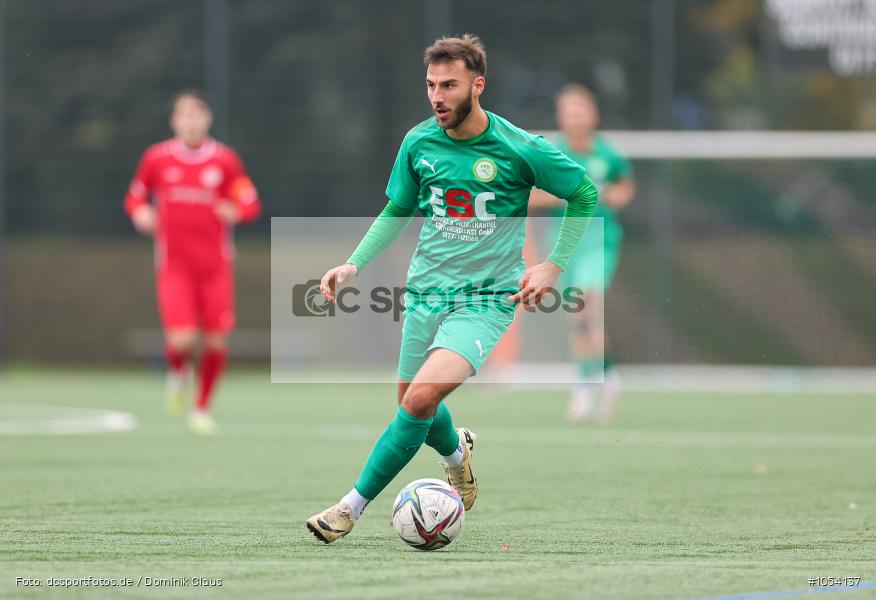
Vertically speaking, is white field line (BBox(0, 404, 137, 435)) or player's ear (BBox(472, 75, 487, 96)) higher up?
player's ear (BBox(472, 75, 487, 96))

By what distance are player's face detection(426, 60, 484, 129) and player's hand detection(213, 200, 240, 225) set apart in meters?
6.17

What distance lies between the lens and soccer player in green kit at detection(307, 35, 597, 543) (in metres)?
5.94

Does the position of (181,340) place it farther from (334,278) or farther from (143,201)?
(334,278)

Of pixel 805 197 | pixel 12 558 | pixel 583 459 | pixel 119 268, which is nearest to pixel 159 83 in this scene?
pixel 119 268

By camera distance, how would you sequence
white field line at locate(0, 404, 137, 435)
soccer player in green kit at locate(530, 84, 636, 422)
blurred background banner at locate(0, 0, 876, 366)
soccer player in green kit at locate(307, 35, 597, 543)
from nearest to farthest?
soccer player in green kit at locate(307, 35, 597, 543) < white field line at locate(0, 404, 137, 435) < soccer player in green kit at locate(530, 84, 636, 422) < blurred background banner at locate(0, 0, 876, 366)

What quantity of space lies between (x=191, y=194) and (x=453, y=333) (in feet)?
22.0

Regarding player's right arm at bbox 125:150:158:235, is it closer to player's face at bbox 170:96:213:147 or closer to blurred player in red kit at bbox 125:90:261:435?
blurred player in red kit at bbox 125:90:261:435

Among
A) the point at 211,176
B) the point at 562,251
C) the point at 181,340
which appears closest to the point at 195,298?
the point at 181,340

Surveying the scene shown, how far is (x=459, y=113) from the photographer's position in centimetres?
603

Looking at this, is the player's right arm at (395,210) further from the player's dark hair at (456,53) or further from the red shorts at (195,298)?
the red shorts at (195,298)

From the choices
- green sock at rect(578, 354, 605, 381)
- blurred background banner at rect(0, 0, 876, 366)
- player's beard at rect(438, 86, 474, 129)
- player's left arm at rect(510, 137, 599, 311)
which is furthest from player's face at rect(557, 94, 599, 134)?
player's beard at rect(438, 86, 474, 129)

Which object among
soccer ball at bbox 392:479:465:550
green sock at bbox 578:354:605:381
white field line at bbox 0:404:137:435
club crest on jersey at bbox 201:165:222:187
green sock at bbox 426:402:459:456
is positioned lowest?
white field line at bbox 0:404:137:435

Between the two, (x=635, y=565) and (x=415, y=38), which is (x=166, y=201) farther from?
(x=635, y=565)

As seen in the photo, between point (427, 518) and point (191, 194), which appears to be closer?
point (427, 518)
